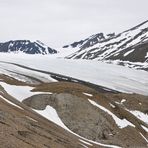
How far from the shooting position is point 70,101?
218 feet

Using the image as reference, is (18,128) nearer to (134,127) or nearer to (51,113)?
(51,113)

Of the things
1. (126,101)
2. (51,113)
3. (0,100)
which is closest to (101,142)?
(51,113)

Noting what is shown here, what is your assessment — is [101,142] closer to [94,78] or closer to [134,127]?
[134,127]

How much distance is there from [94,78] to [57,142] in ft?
513

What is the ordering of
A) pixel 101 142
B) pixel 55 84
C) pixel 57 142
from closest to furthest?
pixel 57 142
pixel 101 142
pixel 55 84

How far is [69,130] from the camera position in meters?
61.4

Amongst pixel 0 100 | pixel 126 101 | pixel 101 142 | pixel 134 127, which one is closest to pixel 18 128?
pixel 0 100

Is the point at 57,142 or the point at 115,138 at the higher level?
the point at 57,142

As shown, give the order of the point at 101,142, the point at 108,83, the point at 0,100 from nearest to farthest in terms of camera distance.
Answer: the point at 0,100
the point at 101,142
the point at 108,83

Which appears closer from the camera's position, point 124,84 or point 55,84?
point 55,84

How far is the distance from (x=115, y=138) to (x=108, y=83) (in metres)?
123

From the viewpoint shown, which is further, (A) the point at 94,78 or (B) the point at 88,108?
(A) the point at 94,78

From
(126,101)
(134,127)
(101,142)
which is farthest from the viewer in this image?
(126,101)

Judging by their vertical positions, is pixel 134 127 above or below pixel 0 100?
below
